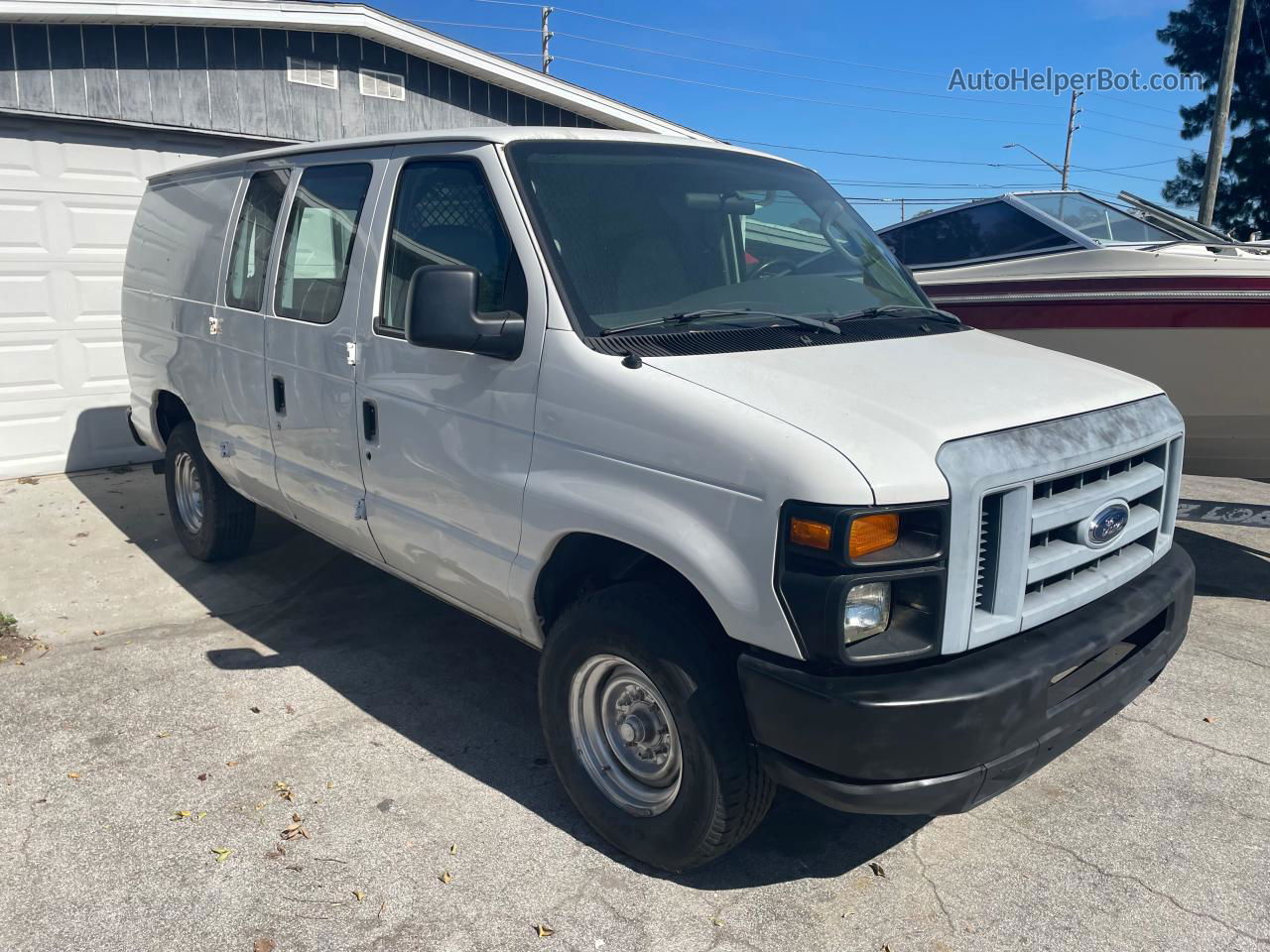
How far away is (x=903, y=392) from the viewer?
2930 millimetres

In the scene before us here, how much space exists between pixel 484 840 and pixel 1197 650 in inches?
143

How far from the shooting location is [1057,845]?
3.36m

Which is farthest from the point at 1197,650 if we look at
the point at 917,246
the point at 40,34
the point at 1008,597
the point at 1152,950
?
the point at 40,34

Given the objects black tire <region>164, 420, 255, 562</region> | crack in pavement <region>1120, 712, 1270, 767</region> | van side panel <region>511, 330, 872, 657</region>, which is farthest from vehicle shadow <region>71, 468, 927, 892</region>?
crack in pavement <region>1120, 712, 1270, 767</region>

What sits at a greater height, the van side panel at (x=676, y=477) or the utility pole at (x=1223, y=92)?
the utility pole at (x=1223, y=92)

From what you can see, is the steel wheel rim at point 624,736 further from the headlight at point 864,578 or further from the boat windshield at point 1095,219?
the boat windshield at point 1095,219

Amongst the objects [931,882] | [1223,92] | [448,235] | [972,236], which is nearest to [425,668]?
[448,235]

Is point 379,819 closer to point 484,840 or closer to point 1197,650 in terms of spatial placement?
point 484,840

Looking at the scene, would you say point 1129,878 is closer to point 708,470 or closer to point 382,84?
point 708,470

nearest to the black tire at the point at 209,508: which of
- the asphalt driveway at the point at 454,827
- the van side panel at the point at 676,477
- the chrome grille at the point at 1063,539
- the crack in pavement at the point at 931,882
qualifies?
the asphalt driveway at the point at 454,827

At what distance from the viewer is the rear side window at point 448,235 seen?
340 centimetres

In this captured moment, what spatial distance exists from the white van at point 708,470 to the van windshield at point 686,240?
14mm

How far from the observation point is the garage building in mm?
7859

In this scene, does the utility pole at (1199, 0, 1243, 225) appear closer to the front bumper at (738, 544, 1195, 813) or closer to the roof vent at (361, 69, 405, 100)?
the roof vent at (361, 69, 405, 100)
